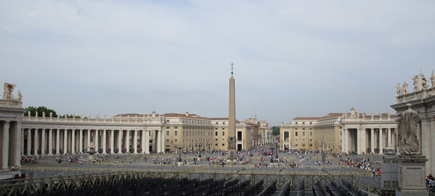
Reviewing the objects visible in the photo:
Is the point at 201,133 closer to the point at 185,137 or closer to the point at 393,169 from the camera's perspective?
the point at 185,137

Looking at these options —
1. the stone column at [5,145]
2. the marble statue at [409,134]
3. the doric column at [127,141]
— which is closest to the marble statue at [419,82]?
the marble statue at [409,134]

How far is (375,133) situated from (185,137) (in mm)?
47930

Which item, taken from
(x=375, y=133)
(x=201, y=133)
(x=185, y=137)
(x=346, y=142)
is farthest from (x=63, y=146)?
(x=375, y=133)

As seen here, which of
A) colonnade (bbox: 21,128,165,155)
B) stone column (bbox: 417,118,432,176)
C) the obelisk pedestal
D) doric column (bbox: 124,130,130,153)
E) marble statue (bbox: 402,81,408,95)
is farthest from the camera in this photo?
doric column (bbox: 124,130,130,153)

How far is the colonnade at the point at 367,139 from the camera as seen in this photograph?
82750 mm

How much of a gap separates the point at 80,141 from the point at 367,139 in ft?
194

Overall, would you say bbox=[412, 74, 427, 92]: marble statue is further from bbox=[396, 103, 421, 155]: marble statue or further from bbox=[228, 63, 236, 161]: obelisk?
bbox=[228, 63, 236, 161]: obelisk

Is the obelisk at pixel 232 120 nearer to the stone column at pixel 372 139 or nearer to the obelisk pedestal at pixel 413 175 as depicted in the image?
the stone column at pixel 372 139

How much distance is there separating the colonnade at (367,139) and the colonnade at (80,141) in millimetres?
42428

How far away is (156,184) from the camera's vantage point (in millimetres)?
22094

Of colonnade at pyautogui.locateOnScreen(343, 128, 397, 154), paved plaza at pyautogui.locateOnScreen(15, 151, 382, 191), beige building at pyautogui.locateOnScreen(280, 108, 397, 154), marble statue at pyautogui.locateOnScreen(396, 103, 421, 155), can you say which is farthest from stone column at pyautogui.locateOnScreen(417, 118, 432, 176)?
colonnade at pyautogui.locateOnScreen(343, 128, 397, 154)

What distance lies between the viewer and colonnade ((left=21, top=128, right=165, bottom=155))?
73.1 m

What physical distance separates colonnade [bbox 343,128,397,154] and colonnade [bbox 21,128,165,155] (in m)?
42.4

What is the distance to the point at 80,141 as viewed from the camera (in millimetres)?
80312
